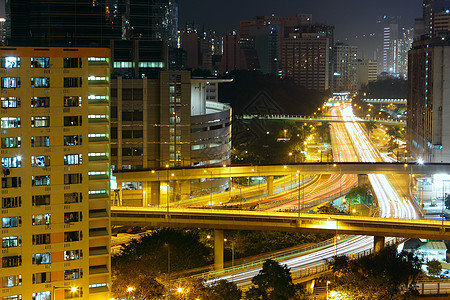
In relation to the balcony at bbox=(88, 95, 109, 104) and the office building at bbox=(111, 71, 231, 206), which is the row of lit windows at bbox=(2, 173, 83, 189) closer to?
the balcony at bbox=(88, 95, 109, 104)

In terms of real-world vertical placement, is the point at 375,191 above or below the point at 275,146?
below

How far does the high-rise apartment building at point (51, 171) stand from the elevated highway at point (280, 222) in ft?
17.2

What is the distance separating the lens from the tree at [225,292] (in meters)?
13.4

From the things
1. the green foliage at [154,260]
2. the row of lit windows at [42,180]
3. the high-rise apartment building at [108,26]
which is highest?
the high-rise apartment building at [108,26]

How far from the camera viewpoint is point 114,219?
17.0 m

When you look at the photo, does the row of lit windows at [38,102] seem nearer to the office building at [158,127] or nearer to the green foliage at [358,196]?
the office building at [158,127]

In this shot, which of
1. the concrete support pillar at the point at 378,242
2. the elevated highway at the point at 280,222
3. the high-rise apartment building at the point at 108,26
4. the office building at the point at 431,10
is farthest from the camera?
the office building at the point at 431,10

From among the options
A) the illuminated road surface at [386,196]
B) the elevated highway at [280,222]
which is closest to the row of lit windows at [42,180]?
the elevated highway at [280,222]

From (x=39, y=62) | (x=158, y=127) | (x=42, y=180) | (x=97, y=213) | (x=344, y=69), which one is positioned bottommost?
(x=97, y=213)

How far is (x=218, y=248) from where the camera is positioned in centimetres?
1686

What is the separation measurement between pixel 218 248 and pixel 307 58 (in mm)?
64265

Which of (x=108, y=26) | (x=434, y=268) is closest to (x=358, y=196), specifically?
(x=434, y=268)

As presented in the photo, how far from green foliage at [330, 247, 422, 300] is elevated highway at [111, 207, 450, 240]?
0.53 metres

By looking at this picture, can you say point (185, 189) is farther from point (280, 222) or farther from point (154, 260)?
point (154, 260)
